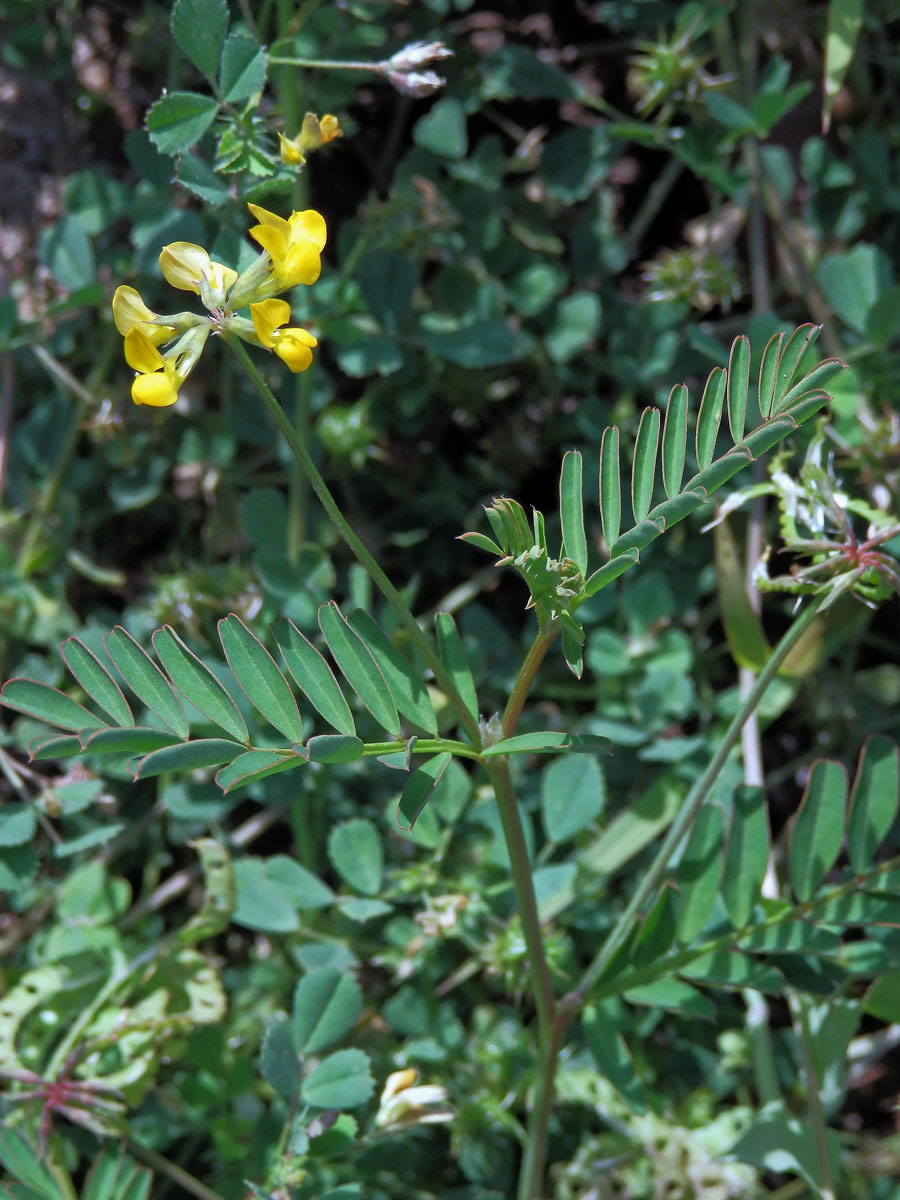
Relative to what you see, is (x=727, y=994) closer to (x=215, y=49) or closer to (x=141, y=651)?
(x=141, y=651)

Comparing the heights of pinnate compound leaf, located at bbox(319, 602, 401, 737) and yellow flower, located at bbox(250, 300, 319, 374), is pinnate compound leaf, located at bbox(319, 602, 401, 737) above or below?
below

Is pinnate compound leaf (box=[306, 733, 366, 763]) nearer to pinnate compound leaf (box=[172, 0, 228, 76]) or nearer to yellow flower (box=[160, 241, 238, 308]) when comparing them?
yellow flower (box=[160, 241, 238, 308])

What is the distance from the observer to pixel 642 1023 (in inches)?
62.8

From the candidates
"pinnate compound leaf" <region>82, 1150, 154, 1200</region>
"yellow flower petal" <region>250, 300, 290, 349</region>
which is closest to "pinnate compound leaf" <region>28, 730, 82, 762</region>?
"yellow flower petal" <region>250, 300, 290, 349</region>

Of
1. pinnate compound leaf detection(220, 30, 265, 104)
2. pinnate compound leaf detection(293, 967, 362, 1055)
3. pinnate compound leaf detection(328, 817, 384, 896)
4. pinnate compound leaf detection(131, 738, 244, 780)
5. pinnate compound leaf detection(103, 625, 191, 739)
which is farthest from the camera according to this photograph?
pinnate compound leaf detection(328, 817, 384, 896)

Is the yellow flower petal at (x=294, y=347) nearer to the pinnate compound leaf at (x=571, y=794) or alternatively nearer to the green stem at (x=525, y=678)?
the green stem at (x=525, y=678)

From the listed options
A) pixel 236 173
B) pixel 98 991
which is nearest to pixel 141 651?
pixel 236 173

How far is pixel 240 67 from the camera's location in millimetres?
1249

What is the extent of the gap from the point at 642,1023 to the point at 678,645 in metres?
0.58

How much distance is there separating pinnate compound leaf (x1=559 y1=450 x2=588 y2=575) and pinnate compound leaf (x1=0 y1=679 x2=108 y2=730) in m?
0.46

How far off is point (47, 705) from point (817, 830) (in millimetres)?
903

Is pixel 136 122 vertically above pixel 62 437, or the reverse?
pixel 136 122

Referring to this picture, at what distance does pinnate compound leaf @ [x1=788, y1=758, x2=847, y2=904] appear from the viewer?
126 centimetres

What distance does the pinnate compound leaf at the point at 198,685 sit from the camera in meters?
0.96
